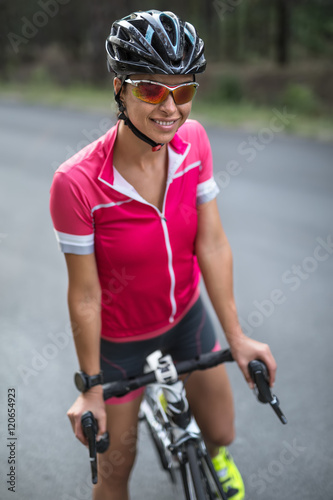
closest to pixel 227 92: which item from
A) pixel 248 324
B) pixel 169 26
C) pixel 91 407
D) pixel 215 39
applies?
pixel 248 324

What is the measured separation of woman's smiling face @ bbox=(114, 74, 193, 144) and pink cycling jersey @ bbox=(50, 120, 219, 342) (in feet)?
0.69

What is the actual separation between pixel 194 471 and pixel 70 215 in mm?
1190

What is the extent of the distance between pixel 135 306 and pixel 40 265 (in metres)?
4.25

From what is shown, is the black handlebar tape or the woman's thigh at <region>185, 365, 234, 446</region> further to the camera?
the woman's thigh at <region>185, 365, 234, 446</region>

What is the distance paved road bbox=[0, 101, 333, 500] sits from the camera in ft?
12.1

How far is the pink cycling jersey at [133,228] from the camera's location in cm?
219

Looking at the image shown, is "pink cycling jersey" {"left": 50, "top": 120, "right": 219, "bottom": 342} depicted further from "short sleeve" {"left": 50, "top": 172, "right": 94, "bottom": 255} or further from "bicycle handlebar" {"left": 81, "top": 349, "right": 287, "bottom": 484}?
"bicycle handlebar" {"left": 81, "top": 349, "right": 287, "bottom": 484}

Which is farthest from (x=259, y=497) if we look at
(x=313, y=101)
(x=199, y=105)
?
(x=313, y=101)

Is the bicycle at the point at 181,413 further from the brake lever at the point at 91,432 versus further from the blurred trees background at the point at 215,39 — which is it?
the blurred trees background at the point at 215,39

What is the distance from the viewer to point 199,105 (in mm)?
15477

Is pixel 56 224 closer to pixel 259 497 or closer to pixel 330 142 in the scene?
pixel 259 497

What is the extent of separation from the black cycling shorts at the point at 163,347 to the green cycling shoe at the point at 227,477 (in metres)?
0.56

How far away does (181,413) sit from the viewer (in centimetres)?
254

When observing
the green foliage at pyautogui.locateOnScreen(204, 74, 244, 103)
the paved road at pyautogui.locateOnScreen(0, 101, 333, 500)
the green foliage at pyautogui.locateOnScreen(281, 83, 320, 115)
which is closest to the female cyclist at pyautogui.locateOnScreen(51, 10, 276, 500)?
the paved road at pyautogui.locateOnScreen(0, 101, 333, 500)
